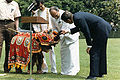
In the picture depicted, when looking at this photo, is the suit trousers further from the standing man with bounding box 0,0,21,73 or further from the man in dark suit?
the man in dark suit

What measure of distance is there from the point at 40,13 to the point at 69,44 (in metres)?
1.35

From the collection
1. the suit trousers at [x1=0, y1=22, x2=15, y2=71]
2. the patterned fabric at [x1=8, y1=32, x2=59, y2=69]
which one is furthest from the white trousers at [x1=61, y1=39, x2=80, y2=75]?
the suit trousers at [x1=0, y1=22, x2=15, y2=71]

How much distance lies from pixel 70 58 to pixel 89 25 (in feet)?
4.60

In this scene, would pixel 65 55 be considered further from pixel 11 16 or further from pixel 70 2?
pixel 70 2

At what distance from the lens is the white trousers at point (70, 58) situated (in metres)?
8.35

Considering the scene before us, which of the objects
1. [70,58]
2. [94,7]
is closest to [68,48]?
[70,58]

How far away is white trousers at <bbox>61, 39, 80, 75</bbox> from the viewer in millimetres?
8352

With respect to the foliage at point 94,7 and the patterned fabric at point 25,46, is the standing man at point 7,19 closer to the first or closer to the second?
the patterned fabric at point 25,46

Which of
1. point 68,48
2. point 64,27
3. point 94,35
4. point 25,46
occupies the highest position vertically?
point 64,27

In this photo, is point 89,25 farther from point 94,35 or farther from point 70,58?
point 70,58

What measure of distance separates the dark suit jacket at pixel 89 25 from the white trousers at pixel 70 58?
1.00 metres

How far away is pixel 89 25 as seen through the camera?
292 inches

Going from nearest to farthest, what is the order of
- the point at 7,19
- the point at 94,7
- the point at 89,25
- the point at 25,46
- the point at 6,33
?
the point at 89,25
the point at 25,46
the point at 7,19
the point at 6,33
the point at 94,7

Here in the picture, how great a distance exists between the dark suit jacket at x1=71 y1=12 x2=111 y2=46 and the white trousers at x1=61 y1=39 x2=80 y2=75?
997 mm
